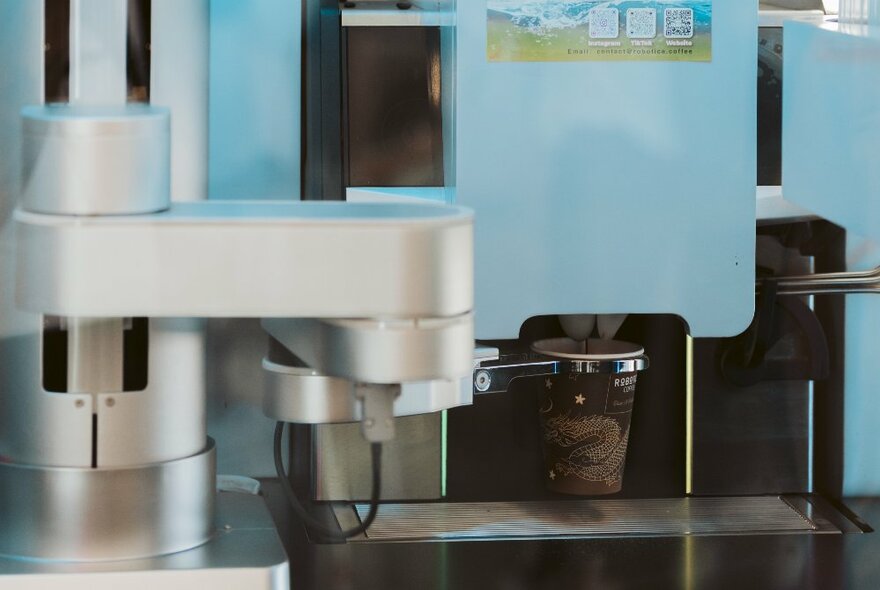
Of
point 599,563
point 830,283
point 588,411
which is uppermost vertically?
point 830,283

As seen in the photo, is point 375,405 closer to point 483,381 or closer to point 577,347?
point 483,381

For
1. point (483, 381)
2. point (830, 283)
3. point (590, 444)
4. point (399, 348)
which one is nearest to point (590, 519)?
point (590, 444)

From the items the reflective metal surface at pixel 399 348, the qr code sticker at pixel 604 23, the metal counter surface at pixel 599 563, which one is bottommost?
the metal counter surface at pixel 599 563

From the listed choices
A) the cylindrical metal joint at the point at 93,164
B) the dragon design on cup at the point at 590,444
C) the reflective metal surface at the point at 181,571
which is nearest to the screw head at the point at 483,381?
the dragon design on cup at the point at 590,444

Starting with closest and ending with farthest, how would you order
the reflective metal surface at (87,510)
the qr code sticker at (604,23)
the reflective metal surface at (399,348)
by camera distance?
the reflective metal surface at (399,348) → the reflective metal surface at (87,510) → the qr code sticker at (604,23)

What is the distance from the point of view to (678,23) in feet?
3.10

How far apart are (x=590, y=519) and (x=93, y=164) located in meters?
0.59

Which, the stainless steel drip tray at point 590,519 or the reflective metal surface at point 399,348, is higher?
the reflective metal surface at point 399,348

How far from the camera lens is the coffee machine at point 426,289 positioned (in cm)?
63

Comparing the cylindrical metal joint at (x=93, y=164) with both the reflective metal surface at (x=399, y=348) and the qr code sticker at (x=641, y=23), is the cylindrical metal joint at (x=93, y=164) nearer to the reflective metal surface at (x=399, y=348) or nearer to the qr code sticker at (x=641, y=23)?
the reflective metal surface at (x=399, y=348)

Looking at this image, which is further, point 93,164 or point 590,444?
point 590,444

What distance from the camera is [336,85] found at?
1052mm

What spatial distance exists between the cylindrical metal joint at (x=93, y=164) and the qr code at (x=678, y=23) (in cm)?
44

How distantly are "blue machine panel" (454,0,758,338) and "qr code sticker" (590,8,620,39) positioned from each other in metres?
0.02
